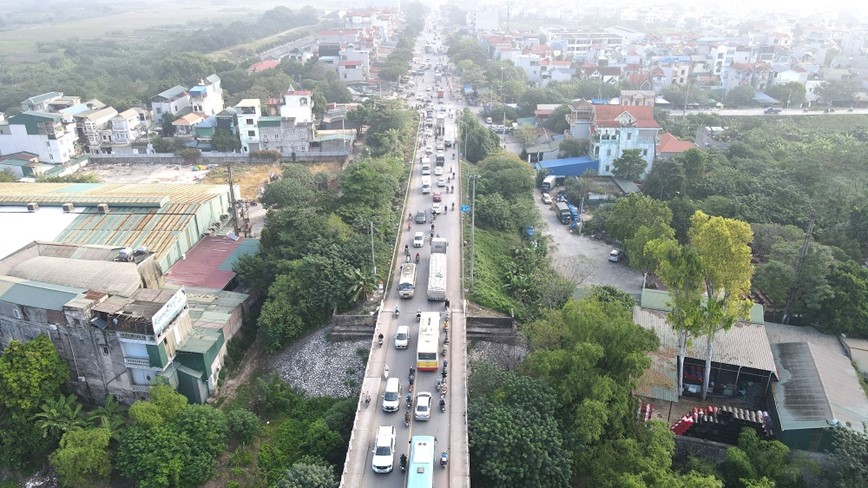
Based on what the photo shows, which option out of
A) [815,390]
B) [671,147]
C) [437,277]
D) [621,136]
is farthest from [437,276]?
[671,147]

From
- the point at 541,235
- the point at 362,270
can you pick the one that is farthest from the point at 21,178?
the point at 541,235

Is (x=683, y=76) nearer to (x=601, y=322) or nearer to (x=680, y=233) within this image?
(x=680, y=233)

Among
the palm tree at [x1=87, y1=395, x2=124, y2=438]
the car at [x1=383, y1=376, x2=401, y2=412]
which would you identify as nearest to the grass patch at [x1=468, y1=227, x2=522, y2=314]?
the car at [x1=383, y1=376, x2=401, y2=412]

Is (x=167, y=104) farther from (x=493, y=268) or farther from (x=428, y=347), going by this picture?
(x=428, y=347)

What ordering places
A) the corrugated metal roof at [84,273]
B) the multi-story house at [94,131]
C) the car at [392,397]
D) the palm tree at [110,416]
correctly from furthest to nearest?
the multi-story house at [94,131] → the corrugated metal roof at [84,273] → the palm tree at [110,416] → the car at [392,397]

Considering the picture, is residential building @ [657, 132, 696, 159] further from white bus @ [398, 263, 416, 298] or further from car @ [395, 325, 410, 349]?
car @ [395, 325, 410, 349]

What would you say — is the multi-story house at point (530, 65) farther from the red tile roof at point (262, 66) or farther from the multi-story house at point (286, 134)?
the multi-story house at point (286, 134)

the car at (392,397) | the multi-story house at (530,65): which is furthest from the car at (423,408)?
the multi-story house at (530,65)
